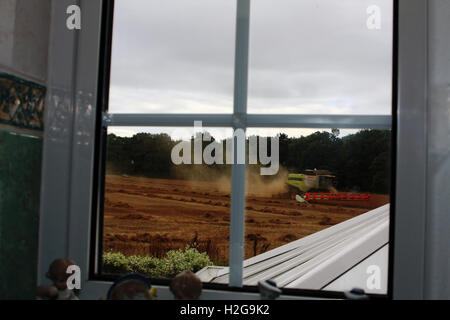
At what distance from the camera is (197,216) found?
3.59ft

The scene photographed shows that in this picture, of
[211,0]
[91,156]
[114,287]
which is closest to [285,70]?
[211,0]

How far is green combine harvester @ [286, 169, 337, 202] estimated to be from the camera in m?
1.04

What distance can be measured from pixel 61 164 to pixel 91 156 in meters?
0.08

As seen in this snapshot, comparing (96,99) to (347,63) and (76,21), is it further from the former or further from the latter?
(347,63)

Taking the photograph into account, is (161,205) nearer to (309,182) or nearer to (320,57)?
(309,182)

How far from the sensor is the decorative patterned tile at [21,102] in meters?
0.92

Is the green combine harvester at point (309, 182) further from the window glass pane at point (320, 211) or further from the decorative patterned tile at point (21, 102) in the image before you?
the decorative patterned tile at point (21, 102)

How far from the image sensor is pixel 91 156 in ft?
3.49

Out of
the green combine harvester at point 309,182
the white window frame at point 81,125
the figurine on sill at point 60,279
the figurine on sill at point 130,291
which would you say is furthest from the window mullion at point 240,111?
the figurine on sill at point 60,279

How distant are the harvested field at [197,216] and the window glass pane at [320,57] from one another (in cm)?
24

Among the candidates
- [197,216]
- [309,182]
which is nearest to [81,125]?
[197,216]

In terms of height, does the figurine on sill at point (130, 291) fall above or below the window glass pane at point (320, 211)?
below

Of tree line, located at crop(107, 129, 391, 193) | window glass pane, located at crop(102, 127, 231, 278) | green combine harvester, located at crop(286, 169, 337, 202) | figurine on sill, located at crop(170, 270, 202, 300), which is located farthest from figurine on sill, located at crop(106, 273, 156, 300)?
green combine harvester, located at crop(286, 169, 337, 202)

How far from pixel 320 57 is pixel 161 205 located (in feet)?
1.86
